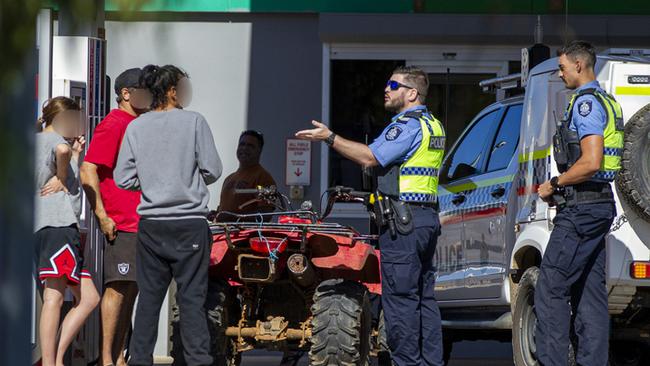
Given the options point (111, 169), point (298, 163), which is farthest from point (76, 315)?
point (298, 163)

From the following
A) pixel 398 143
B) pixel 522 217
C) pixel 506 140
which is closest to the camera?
pixel 398 143

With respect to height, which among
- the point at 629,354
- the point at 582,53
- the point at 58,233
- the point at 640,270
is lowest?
the point at 629,354

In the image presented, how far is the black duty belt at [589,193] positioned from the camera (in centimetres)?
691

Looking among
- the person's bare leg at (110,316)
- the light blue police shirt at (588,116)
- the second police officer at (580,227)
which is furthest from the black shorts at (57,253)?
the light blue police shirt at (588,116)

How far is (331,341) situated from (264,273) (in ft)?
1.86

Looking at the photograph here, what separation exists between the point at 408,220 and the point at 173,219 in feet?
4.40

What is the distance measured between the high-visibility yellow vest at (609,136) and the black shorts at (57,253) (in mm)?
2961

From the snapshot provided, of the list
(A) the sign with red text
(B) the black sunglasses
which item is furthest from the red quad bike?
(A) the sign with red text

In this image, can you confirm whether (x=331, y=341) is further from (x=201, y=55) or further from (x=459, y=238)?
(x=201, y=55)

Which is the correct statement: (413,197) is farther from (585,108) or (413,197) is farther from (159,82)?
(159,82)

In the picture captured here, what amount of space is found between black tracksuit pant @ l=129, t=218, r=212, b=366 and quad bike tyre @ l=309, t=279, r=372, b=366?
2.33 feet

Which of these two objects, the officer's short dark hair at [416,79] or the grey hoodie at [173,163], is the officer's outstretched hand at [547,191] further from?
the grey hoodie at [173,163]

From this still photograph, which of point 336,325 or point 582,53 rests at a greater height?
point 582,53

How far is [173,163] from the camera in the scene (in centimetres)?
677
